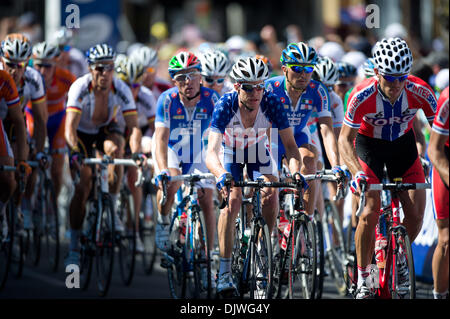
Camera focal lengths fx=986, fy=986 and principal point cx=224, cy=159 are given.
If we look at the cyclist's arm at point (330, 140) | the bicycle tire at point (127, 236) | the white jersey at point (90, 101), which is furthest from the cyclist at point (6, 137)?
the cyclist's arm at point (330, 140)

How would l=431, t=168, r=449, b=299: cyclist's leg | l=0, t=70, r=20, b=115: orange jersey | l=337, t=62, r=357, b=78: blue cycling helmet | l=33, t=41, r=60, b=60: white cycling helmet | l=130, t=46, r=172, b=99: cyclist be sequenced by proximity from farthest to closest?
l=130, t=46, r=172, b=99: cyclist → l=33, t=41, r=60, b=60: white cycling helmet → l=337, t=62, r=357, b=78: blue cycling helmet → l=0, t=70, r=20, b=115: orange jersey → l=431, t=168, r=449, b=299: cyclist's leg

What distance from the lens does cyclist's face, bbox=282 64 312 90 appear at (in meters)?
9.12

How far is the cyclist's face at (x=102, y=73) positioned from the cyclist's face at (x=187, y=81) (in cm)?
127

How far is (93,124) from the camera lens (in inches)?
420

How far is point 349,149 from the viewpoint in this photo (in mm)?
7867

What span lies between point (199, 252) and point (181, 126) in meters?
1.33

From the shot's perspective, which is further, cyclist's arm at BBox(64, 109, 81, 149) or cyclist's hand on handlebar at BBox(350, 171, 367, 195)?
cyclist's arm at BBox(64, 109, 81, 149)

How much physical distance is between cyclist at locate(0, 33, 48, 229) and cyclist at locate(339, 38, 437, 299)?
3.89m

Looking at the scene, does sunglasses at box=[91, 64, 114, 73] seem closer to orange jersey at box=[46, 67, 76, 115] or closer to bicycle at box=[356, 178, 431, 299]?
orange jersey at box=[46, 67, 76, 115]

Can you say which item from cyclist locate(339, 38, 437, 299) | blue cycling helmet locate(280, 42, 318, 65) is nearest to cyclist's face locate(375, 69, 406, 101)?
cyclist locate(339, 38, 437, 299)

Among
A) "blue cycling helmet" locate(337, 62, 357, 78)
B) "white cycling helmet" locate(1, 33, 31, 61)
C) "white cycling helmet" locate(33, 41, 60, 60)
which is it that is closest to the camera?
"white cycling helmet" locate(1, 33, 31, 61)

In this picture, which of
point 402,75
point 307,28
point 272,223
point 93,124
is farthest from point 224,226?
point 307,28

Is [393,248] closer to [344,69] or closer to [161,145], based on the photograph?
[161,145]

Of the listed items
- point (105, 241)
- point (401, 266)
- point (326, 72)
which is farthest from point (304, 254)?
point (326, 72)
